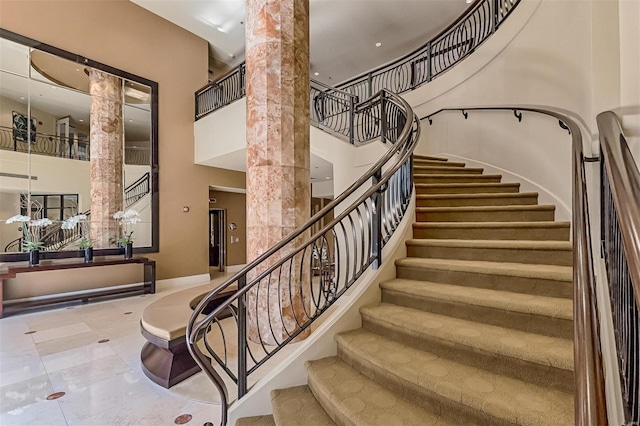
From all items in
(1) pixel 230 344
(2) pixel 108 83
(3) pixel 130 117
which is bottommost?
(1) pixel 230 344

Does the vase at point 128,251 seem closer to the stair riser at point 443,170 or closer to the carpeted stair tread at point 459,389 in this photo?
the stair riser at point 443,170

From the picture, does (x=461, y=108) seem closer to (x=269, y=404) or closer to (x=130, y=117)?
(x=269, y=404)

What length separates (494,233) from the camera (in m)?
2.81

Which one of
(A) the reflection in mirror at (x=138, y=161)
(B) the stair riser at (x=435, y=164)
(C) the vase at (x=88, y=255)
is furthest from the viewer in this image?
(A) the reflection in mirror at (x=138, y=161)

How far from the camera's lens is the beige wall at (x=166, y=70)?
5824 mm

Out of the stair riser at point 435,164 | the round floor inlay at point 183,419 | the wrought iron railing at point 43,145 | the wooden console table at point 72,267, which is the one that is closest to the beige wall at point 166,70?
the wooden console table at point 72,267

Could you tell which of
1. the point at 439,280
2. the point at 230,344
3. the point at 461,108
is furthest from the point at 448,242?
the point at 461,108

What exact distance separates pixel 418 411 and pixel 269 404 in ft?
3.35

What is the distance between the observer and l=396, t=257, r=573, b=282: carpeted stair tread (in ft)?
6.42

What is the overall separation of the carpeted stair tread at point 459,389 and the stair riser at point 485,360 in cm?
3

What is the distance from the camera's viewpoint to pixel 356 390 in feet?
5.74

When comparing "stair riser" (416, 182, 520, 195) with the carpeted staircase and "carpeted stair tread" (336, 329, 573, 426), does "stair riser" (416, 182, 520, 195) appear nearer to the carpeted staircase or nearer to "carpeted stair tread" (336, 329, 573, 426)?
the carpeted staircase

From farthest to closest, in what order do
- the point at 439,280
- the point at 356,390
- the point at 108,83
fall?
the point at 108,83, the point at 439,280, the point at 356,390

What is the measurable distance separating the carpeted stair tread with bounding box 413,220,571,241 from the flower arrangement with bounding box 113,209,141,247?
19.3 ft
